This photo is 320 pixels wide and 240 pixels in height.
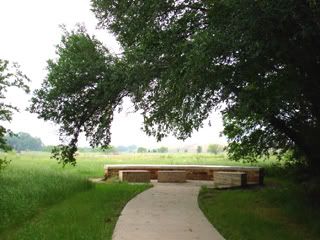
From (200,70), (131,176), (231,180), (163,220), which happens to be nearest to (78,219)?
(163,220)

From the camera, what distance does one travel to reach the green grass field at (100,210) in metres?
9.49

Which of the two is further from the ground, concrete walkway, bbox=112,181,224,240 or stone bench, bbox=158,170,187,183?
stone bench, bbox=158,170,187,183

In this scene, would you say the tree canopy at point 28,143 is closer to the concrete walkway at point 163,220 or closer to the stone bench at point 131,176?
the stone bench at point 131,176

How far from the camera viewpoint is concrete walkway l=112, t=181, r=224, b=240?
862 centimetres

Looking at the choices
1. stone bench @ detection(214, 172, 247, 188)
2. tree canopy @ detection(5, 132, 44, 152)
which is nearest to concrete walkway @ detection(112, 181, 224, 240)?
stone bench @ detection(214, 172, 247, 188)

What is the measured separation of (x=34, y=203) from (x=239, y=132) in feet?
36.9

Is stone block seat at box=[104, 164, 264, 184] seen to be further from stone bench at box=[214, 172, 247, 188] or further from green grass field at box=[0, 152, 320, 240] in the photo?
green grass field at box=[0, 152, 320, 240]

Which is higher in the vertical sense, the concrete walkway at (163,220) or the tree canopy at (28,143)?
the tree canopy at (28,143)

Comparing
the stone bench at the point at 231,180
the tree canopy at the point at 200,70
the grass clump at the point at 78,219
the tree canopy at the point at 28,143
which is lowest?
the grass clump at the point at 78,219

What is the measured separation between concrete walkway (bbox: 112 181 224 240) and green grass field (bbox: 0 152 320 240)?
298mm

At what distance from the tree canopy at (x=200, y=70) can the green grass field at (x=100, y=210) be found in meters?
2.03

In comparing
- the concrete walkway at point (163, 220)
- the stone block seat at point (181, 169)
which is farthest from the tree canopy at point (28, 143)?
the concrete walkway at point (163, 220)

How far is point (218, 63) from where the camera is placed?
967cm

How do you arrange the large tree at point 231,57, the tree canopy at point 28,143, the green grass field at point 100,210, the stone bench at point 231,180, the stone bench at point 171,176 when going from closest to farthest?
the large tree at point 231,57, the green grass field at point 100,210, the stone bench at point 231,180, the stone bench at point 171,176, the tree canopy at point 28,143
